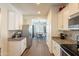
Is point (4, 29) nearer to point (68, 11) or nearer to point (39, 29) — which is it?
point (68, 11)

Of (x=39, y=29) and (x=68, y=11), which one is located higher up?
(x=68, y=11)

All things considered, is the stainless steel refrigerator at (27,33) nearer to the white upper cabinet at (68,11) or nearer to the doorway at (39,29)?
the doorway at (39,29)

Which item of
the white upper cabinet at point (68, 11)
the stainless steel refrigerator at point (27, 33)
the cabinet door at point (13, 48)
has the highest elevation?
the white upper cabinet at point (68, 11)

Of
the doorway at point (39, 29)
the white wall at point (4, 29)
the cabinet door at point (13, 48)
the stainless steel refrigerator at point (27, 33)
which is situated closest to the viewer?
the white wall at point (4, 29)

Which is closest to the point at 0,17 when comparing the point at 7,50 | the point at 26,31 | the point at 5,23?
the point at 5,23

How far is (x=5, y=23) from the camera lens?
3.62 m

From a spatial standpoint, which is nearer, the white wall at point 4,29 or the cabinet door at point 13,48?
the white wall at point 4,29

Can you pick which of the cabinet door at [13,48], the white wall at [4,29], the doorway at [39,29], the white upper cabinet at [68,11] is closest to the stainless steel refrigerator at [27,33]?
the doorway at [39,29]

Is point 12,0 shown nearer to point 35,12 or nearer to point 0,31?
point 0,31

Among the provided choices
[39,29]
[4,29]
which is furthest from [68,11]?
[39,29]

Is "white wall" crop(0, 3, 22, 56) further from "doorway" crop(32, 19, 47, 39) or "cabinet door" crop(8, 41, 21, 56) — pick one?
"doorway" crop(32, 19, 47, 39)

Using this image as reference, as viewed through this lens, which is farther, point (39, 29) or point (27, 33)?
point (39, 29)

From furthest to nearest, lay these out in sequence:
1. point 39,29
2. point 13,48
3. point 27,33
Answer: point 39,29 → point 27,33 → point 13,48

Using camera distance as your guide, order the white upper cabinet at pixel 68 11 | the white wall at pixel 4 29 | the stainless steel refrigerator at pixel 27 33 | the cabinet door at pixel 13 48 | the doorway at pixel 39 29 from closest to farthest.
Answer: the white upper cabinet at pixel 68 11
the white wall at pixel 4 29
the cabinet door at pixel 13 48
the stainless steel refrigerator at pixel 27 33
the doorway at pixel 39 29
